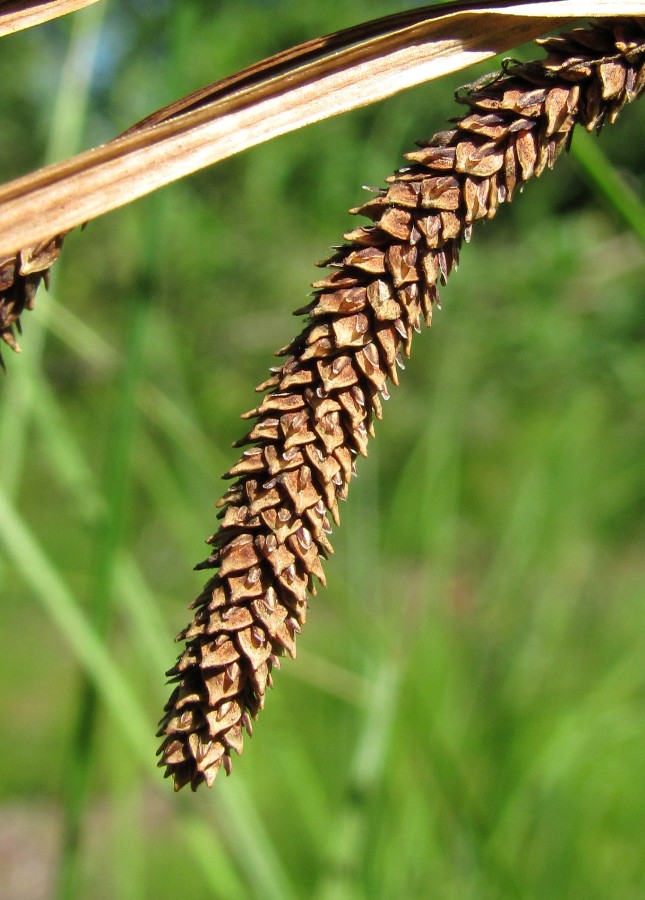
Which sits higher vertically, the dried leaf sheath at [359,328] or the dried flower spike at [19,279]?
the dried flower spike at [19,279]

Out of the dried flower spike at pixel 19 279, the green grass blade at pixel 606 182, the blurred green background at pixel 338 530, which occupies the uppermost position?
the blurred green background at pixel 338 530

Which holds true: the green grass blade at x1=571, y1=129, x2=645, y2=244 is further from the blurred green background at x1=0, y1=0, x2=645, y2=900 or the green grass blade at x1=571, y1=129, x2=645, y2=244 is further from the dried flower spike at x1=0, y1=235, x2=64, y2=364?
the dried flower spike at x1=0, y1=235, x2=64, y2=364

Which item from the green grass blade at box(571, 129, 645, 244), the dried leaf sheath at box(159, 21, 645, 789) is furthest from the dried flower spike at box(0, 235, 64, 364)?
the green grass blade at box(571, 129, 645, 244)

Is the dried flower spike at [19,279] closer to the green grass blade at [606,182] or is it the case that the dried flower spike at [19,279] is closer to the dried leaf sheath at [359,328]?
the dried leaf sheath at [359,328]

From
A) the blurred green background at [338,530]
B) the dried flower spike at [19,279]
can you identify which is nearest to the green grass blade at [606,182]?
the blurred green background at [338,530]

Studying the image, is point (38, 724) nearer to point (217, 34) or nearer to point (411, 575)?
point (411, 575)

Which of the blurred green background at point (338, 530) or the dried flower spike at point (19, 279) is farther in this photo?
the blurred green background at point (338, 530)

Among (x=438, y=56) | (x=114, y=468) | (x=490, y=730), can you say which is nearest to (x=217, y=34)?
(x=490, y=730)
